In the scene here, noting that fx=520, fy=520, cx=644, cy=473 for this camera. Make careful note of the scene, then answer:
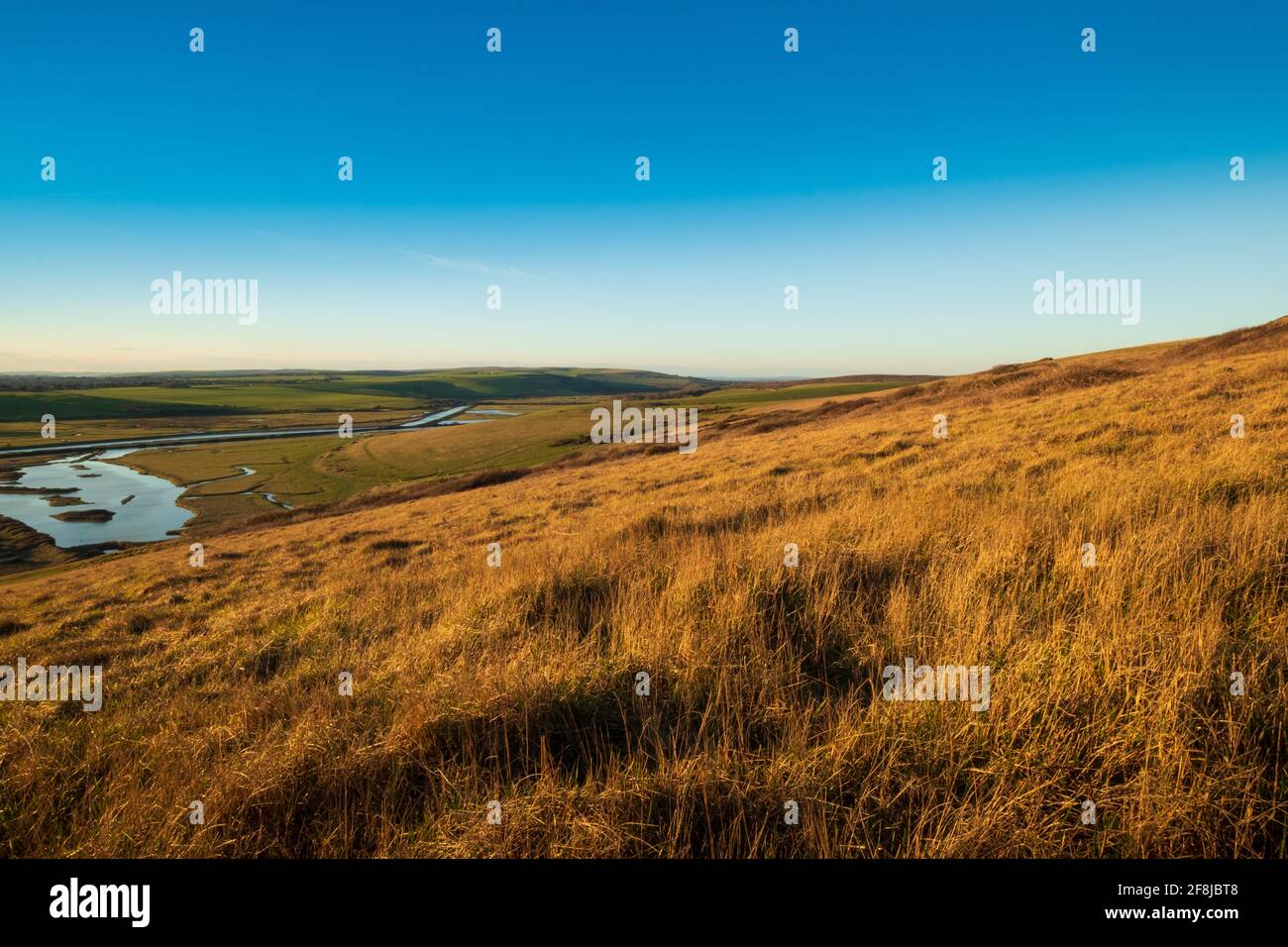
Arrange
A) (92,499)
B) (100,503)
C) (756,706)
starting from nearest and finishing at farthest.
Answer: (756,706), (100,503), (92,499)

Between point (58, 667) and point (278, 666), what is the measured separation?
491 centimetres

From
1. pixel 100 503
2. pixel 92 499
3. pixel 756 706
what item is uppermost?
pixel 756 706

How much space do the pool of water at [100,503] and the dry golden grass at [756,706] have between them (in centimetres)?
4694

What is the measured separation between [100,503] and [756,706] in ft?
237

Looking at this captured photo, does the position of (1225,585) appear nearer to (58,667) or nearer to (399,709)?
(399,709)

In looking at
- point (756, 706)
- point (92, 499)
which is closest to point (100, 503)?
point (92, 499)

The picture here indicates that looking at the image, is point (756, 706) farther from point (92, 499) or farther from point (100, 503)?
point (92, 499)

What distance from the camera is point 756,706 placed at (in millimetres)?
3584

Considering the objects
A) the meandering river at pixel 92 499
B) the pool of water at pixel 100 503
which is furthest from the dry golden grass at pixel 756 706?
the meandering river at pixel 92 499

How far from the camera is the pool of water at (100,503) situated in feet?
136

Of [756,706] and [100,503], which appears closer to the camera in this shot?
[756,706]

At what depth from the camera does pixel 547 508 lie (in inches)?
798
